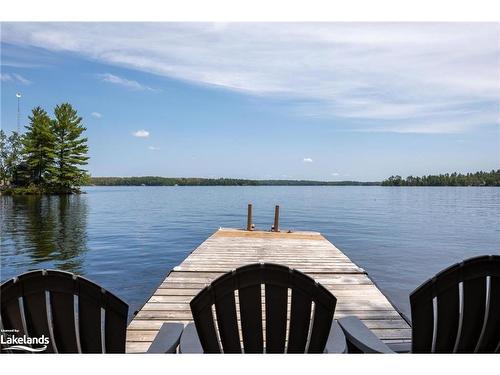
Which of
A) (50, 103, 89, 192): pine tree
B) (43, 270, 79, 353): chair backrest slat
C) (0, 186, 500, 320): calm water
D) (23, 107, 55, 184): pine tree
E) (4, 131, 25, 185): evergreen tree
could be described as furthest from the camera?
(50, 103, 89, 192): pine tree

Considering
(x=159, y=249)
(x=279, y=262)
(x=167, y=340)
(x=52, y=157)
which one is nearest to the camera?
(x=167, y=340)

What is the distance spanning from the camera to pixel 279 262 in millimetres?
4965

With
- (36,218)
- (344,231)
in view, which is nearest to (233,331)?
(344,231)

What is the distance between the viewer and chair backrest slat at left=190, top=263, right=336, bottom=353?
1.24m

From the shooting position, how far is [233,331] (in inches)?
53.3

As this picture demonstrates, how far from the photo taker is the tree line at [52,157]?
14.6m

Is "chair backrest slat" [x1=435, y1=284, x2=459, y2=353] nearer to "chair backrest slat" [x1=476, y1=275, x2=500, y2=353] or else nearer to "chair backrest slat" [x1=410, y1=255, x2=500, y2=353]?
"chair backrest slat" [x1=410, y1=255, x2=500, y2=353]

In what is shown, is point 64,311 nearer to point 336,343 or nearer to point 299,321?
point 299,321

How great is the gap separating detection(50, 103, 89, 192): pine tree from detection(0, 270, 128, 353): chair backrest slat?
55.4ft

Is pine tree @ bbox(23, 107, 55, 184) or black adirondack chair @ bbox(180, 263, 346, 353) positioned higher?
pine tree @ bbox(23, 107, 55, 184)

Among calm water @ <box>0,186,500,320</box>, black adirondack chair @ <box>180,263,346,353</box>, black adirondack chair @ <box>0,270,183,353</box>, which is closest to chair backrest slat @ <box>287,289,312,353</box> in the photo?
black adirondack chair @ <box>180,263,346,353</box>

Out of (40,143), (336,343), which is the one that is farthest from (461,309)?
(40,143)
